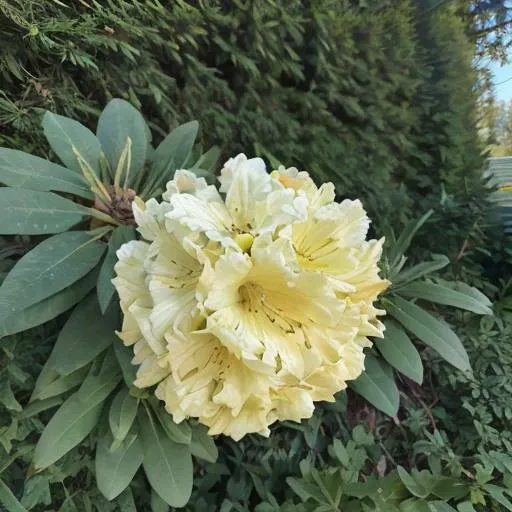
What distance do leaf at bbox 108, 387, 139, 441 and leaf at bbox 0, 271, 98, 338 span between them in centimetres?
15

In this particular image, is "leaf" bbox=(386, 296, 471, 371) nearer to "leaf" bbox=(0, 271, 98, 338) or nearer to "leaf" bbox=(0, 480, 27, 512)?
"leaf" bbox=(0, 271, 98, 338)

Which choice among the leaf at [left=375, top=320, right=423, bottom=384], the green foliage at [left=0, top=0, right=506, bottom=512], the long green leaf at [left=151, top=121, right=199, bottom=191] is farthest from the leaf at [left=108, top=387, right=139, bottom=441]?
the leaf at [left=375, top=320, right=423, bottom=384]

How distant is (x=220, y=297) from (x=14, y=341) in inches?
13.8

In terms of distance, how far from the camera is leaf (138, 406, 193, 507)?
0.77 m

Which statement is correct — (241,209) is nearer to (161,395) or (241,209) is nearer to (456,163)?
(161,395)

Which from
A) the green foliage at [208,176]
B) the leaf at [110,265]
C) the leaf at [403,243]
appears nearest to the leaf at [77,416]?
the green foliage at [208,176]

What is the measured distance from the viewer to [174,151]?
912 mm

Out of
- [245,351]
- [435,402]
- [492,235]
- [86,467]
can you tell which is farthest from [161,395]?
[492,235]

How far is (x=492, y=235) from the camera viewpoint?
154 centimetres

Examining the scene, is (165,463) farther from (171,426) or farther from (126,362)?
(126,362)

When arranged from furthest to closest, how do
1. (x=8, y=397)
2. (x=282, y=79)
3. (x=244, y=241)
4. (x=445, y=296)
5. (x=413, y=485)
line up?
1. (x=282, y=79)
2. (x=445, y=296)
3. (x=413, y=485)
4. (x=8, y=397)
5. (x=244, y=241)

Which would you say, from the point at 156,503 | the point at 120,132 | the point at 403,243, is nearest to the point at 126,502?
the point at 156,503

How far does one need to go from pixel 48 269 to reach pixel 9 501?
0.31m

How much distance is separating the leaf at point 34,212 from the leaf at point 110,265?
0.06 meters
